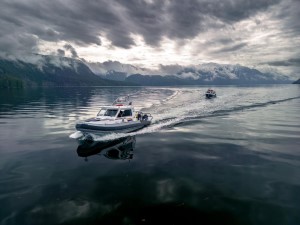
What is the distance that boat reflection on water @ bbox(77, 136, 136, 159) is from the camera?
22438 millimetres

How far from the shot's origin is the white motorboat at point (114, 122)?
26.3 meters

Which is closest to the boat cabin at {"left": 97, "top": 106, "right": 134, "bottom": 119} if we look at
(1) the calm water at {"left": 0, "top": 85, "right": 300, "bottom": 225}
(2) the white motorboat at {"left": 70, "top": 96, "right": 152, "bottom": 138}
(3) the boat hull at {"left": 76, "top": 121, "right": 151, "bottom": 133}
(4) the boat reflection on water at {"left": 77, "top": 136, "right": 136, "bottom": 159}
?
(2) the white motorboat at {"left": 70, "top": 96, "right": 152, "bottom": 138}

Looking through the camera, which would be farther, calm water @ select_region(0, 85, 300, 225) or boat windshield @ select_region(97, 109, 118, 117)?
boat windshield @ select_region(97, 109, 118, 117)

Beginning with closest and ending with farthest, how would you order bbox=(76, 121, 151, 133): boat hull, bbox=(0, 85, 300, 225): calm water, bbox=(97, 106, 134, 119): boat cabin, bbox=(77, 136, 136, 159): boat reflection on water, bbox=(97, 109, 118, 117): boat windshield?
bbox=(0, 85, 300, 225): calm water, bbox=(77, 136, 136, 159): boat reflection on water, bbox=(76, 121, 151, 133): boat hull, bbox=(97, 106, 134, 119): boat cabin, bbox=(97, 109, 118, 117): boat windshield

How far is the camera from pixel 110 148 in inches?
974

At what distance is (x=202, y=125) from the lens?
36469 millimetres

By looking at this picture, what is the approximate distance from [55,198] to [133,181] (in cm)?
518

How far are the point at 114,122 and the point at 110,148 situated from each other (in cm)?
498

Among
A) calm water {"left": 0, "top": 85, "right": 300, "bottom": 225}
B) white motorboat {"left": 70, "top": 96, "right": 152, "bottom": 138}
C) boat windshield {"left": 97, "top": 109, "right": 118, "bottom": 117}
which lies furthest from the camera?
boat windshield {"left": 97, "top": 109, "right": 118, "bottom": 117}

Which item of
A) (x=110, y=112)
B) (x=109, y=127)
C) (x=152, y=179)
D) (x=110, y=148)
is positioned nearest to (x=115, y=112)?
(x=110, y=112)

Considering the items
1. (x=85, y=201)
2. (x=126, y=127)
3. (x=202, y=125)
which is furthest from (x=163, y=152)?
(x=202, y=125)

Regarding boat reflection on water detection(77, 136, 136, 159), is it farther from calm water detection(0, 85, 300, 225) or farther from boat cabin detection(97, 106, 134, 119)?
boat cabin detection(97, 106, 134, 119)

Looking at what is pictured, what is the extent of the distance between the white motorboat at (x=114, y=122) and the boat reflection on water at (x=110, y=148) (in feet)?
4.81

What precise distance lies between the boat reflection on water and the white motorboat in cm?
147
